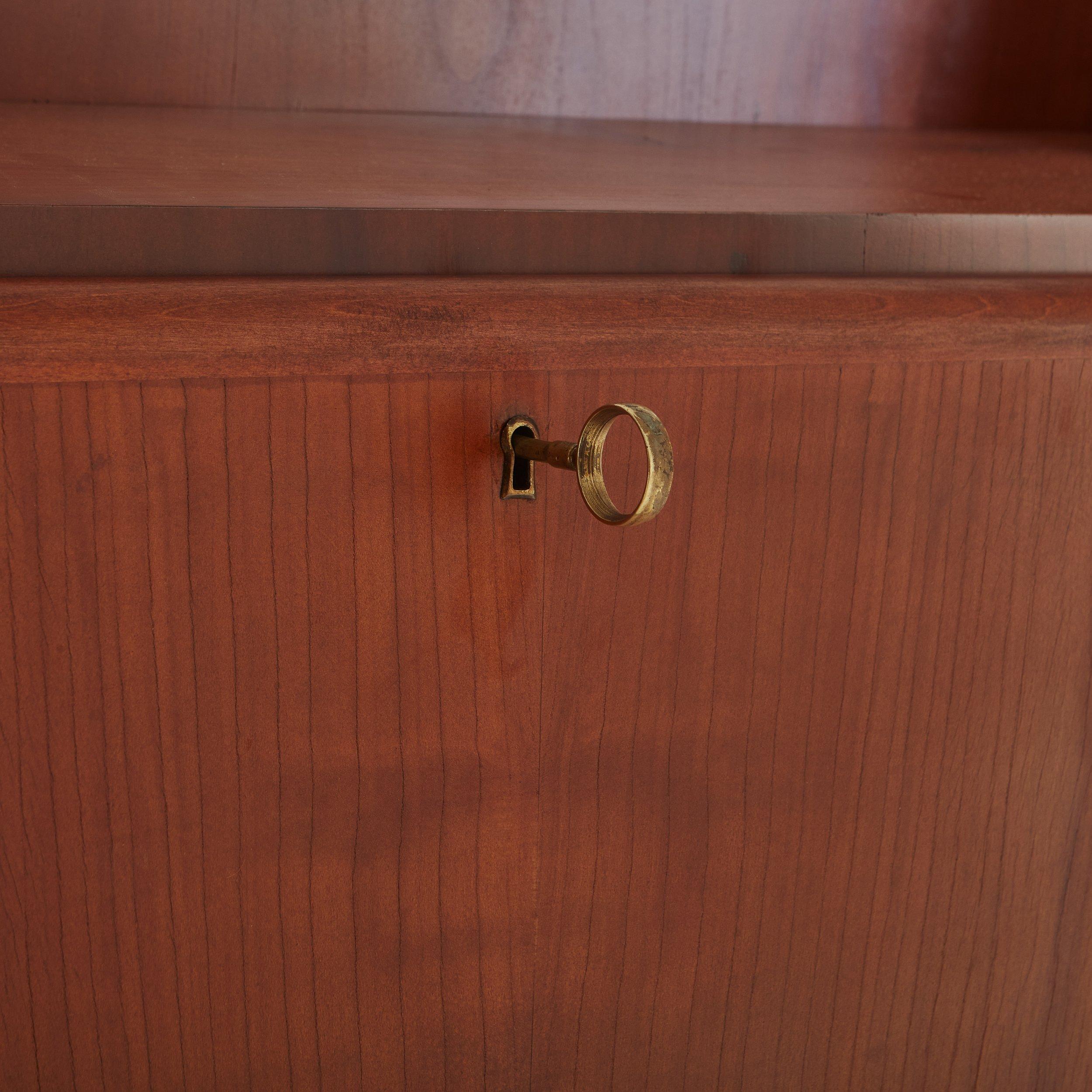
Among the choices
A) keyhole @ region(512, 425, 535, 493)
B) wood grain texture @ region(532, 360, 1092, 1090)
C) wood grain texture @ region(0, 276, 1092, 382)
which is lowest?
wood grain texture @ region(532, 360, 1092, 1090)

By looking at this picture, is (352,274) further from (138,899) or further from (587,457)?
(138,899)

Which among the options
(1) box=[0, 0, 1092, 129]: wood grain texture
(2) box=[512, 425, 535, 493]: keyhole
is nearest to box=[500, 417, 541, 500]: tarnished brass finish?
(2) box=[512, 425, 535, 493]: keyhole

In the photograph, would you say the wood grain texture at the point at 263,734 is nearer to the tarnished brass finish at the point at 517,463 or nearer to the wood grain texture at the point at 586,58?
the tarnished brass finish at the point at 517,463

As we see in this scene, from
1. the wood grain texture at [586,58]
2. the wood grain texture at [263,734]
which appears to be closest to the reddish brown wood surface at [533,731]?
the wood grain texture at [263,734]

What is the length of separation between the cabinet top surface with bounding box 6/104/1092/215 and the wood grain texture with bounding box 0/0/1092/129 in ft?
0.07

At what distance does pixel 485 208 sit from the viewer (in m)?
0.30

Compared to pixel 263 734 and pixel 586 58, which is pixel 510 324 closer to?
pixel 263 734

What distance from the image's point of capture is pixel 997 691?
0.39 metres

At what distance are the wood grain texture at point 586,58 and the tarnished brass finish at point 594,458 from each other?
343mm

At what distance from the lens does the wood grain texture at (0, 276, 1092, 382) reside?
0.89 feet

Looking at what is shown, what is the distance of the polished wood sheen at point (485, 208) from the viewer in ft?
0.92

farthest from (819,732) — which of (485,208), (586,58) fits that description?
(586,58)

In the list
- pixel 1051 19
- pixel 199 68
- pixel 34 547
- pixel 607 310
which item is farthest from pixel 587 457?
pixel 1051 19

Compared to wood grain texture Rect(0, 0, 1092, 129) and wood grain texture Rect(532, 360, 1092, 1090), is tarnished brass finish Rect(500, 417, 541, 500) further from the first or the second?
wood grain texture Rect(0, 0, 1092, 129)
